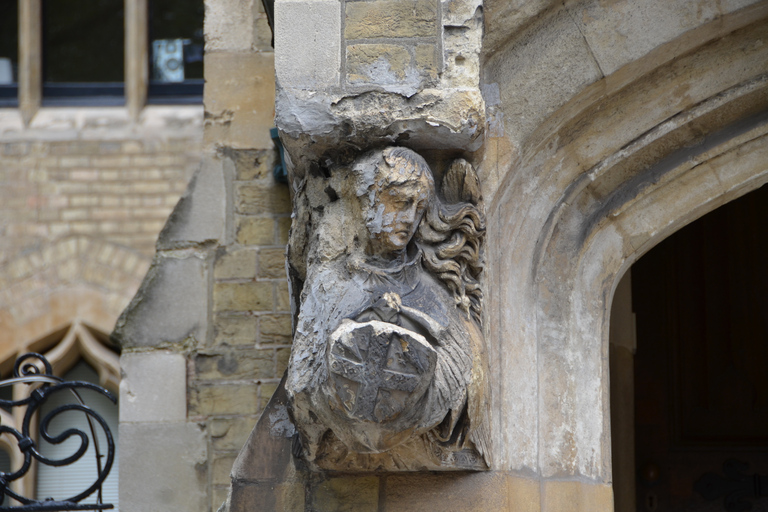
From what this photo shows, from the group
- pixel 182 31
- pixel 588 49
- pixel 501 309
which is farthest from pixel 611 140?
pixel 182 31

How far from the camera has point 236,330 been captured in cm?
353

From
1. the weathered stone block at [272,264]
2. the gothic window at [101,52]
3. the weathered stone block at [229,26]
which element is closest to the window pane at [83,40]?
the gothic window at [101,52]

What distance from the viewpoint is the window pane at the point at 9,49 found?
233 inches

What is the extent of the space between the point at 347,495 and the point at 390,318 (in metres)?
0.49

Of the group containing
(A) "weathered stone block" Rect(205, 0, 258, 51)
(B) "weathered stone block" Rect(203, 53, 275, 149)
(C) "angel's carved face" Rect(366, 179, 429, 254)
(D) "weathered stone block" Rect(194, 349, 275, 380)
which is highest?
(A) "weathered stone block" Rect(205, 0, 258, 51)

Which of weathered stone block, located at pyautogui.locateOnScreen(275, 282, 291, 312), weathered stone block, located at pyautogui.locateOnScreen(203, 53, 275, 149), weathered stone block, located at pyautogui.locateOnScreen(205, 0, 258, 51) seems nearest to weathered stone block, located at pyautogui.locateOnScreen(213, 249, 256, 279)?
weathered stone block, located at pyautogui.locateOnScreen(275, 282, 291, 312)

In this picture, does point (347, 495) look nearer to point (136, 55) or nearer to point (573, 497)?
point (573, 497)

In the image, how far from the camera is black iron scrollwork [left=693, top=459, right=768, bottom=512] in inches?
129

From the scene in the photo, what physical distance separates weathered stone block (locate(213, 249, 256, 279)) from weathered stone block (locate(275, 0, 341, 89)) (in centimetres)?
154

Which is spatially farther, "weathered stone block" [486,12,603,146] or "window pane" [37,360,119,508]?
"window pane" [37,360,119,508]

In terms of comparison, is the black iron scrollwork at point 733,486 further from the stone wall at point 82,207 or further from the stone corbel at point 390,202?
the stone wall at point 82,207

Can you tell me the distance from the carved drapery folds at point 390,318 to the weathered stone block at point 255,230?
138 centimetres

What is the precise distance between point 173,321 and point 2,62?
3.28m

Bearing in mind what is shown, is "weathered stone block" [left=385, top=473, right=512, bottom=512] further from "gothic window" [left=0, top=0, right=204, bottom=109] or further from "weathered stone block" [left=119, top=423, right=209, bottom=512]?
"gothic window" [left=0, top=0, right=204, bottom=109]
